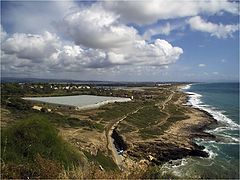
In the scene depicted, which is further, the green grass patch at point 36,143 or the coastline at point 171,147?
the coastline at point 171,147

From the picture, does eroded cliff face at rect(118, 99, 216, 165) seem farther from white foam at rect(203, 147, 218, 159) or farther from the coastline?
white foam at rect(203, 147, 218, 159)

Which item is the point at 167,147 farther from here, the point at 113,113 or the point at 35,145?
the point at 35,145

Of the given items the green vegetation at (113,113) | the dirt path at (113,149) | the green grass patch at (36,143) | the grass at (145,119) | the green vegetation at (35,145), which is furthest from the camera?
the green vegetation at (113,113)

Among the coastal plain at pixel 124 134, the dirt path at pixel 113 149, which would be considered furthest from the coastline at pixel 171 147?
the dirt path at pixel 113 149

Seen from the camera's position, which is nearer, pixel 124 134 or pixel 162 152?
pixel 162 152

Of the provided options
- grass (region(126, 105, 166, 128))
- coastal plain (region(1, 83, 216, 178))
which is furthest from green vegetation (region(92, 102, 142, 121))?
grass (region(126, 105, 166, 128))

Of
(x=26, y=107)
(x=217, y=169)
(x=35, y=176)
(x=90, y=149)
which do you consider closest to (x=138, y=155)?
(x=90, y=149)

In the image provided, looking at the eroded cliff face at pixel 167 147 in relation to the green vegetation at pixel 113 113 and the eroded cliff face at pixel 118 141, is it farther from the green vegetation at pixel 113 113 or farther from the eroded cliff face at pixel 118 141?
the green vegetation at pixel 113 113

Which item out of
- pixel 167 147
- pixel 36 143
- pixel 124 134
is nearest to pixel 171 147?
pixel 167 147

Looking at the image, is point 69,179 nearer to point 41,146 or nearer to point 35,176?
point 35,176

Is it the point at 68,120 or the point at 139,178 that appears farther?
the point at 68,120

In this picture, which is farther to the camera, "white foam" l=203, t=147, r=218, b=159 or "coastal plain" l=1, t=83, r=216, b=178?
"white foam" l=203, t=147, r=218, b=159
